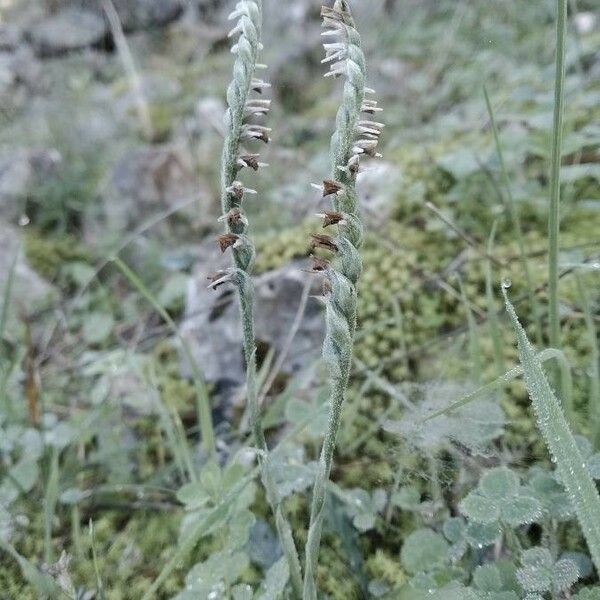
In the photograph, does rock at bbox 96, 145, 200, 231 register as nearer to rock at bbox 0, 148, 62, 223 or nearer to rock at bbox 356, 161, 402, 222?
rock at bbox 0, 148, 62, 223

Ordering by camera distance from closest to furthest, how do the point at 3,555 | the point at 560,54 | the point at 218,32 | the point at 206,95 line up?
the point at 560,54 → the point at 3,555 → the point at 206,95 → the point at 218,32

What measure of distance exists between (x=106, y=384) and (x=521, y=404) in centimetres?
123

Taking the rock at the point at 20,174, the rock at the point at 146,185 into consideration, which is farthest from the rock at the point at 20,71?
the rock at the point at 146,185

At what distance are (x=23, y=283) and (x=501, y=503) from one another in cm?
257

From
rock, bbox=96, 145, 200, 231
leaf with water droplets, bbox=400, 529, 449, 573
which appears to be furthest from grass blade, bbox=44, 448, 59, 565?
rock, bbox=96, 145, 200, 231

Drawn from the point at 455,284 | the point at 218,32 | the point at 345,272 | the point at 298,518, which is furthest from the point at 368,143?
the point at 218,32

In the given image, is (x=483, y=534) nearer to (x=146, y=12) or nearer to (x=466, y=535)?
(x=466, y=535)

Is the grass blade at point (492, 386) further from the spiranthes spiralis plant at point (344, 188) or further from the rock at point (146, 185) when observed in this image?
the rock at point (146, 185)

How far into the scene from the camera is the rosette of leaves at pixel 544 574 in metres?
0.89

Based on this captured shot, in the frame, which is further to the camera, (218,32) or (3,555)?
(218,32)

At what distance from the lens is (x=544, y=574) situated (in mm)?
909

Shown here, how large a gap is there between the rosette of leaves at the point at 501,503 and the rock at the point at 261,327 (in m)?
0.84

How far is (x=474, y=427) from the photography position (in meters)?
1.15

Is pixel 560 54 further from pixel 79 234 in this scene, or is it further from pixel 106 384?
pixel 79 234
